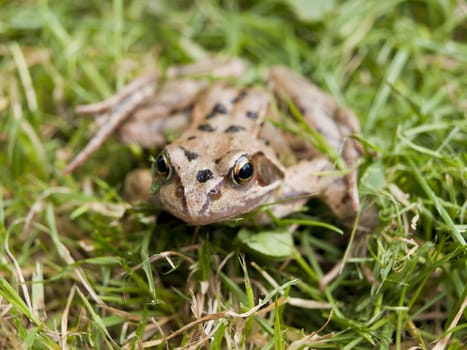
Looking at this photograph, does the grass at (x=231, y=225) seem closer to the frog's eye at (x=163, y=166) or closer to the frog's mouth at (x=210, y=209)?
the frog's mouth at (x=210, y=209)

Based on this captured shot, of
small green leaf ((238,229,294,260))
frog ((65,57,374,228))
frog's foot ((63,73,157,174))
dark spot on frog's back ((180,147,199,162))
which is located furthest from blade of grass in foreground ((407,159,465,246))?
frog's foot ((63,73,157,174))

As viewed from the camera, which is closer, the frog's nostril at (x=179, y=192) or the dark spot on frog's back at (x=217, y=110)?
the frog's nostril at (x=179, y=192)

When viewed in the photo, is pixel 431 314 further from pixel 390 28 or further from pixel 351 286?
pixel 390 28

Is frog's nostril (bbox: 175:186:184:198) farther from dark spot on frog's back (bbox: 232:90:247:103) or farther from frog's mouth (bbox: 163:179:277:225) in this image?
dark spot on frog's back (bbox: 232:90:247:103)

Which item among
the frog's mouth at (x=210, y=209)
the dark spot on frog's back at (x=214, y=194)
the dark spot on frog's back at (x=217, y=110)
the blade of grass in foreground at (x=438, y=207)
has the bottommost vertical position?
the blade of grass in foreground at (x=438, y=207)

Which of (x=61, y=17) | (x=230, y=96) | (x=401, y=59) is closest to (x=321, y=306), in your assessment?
(x=230, y=96)

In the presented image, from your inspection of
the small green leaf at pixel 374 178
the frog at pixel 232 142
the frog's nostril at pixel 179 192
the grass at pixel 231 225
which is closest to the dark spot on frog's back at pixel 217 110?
the frog at pixel 232 142

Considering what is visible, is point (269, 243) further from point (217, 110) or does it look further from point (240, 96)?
point (240, 96)

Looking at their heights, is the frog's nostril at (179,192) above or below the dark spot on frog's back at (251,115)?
below
